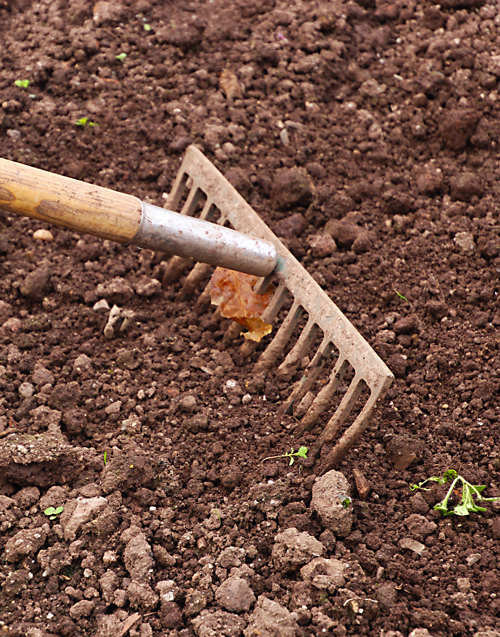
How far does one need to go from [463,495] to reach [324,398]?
638 millimetres

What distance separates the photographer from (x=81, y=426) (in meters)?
2.51

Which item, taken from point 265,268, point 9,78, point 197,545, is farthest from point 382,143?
point 197,545

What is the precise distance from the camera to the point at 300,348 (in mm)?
2652

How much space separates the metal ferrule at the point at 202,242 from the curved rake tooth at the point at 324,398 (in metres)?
0.54

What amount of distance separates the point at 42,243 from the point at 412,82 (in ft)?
7.67

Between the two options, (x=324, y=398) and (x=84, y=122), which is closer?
(x=324, y=398)

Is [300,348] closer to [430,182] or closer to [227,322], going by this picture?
[227,322]

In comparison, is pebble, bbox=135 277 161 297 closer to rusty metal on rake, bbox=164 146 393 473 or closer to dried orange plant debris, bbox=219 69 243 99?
rusty metal on rake, bbox=164 146 393 473

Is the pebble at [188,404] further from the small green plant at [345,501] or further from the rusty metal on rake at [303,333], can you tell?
the small green plant at [345,501]

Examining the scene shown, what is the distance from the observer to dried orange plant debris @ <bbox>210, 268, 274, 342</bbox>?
2830 millimetres

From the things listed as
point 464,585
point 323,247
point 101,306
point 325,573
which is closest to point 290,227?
point 323,247

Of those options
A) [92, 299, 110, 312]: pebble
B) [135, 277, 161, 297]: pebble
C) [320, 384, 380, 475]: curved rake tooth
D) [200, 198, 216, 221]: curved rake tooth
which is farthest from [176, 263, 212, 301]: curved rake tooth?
[320, 384, 380, 475]: curved rake tooth

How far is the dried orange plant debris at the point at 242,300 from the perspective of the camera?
2830 millimetres

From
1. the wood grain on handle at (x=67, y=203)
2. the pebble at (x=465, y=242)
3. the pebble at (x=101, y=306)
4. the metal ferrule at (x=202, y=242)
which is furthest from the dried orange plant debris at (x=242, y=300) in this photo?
the pebble at (x=465, y=242)
